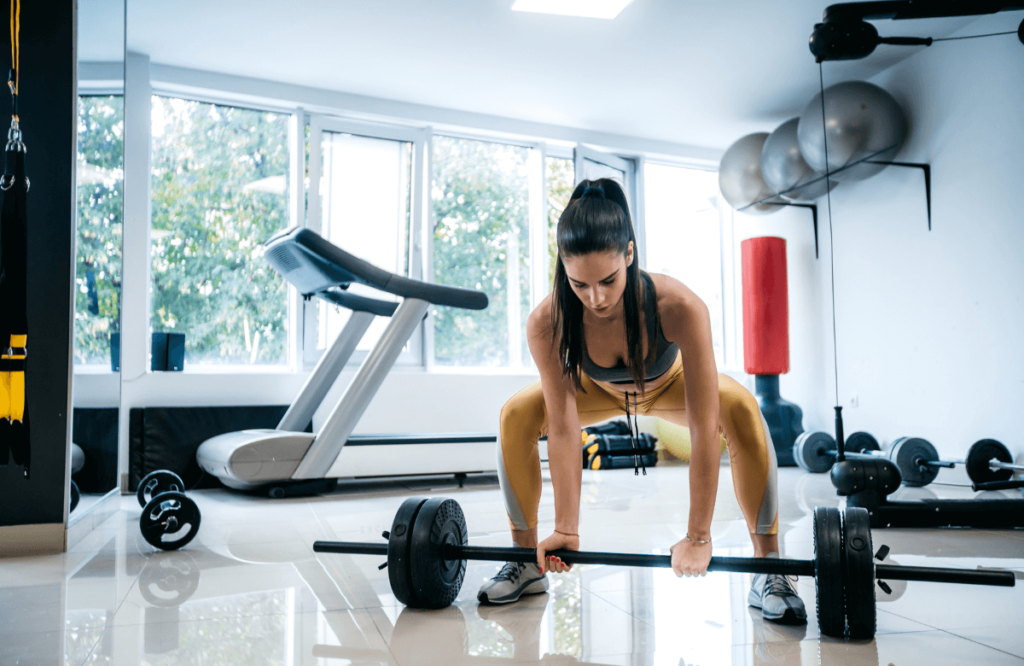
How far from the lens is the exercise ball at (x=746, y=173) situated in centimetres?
510

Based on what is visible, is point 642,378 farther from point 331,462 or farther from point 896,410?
point 896,410

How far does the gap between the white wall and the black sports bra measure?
3.19 meters

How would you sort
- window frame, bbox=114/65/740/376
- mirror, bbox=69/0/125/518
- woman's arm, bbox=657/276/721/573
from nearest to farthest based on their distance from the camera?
1. woman's arm, bbox=657/276/721/573
2. mirror, bbox=69/0/125/518
3. window frame, bbox=114/65/740/376

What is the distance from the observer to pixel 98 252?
2896 mm

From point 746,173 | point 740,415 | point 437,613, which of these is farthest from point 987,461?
point 437,613

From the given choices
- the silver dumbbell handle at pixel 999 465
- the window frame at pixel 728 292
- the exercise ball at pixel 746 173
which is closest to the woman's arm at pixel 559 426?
the silver dumbbell handle at pixel 999 465

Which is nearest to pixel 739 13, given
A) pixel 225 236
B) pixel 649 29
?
pixel 649 29

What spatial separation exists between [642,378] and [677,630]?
0.55 m

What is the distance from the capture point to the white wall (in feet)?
12.8

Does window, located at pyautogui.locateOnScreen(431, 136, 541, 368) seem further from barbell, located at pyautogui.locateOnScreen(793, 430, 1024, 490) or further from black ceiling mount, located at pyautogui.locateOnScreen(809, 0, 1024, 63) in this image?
black ceiling mount, located at pyautogui.locateOnScreen(809, 0, 1024, 63)

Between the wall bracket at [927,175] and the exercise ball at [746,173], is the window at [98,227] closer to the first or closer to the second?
the exercise ball at [746,173]

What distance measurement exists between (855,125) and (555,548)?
370 cm

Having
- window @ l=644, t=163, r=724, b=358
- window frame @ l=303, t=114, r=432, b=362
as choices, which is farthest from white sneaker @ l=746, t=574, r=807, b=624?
window @ l=644, t=163, r=724, b=358

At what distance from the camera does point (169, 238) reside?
453 cm
